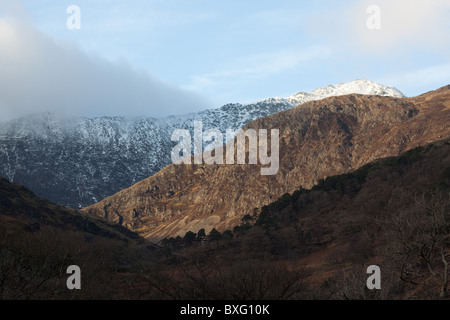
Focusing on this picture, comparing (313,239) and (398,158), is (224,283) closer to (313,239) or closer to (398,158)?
(313,239)

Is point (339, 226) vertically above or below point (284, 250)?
above

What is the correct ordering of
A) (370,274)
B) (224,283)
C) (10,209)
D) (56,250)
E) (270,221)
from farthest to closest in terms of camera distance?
(270,221), (10,209), (56,250), (370,274), (224,283)

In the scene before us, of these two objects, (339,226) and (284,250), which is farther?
(339,226)

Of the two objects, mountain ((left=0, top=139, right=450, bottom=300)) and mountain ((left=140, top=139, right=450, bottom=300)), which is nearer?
mountain ((left=0, top=139, right=450, bottom=300))

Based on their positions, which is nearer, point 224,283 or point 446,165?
point 224,283

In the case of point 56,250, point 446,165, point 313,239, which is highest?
point 446,165

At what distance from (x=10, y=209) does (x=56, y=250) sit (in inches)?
3633

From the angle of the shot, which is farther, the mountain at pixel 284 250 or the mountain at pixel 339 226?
the mountain at pixel 339 226

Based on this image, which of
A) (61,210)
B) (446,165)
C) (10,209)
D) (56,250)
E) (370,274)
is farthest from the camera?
(61,210)

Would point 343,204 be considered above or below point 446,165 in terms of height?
below

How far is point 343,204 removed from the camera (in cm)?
13150
